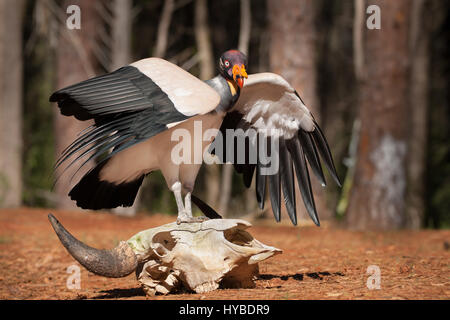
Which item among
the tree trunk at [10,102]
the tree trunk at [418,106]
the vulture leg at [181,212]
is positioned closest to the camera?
the vulture leg at [181,212]

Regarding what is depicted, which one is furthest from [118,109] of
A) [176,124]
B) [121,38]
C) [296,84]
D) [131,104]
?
[121,38]

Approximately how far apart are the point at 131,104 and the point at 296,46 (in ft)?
17.9

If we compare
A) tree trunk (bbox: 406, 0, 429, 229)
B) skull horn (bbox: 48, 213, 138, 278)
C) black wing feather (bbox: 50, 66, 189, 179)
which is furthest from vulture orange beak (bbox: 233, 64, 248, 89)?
tree trunk (bbox: 406, 0, 429, 229)

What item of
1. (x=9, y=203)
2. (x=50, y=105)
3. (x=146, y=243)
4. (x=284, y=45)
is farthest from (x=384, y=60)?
(x=50, y=105)

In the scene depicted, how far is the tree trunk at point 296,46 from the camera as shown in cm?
942

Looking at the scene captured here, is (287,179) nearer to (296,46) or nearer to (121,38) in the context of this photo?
(296,46)

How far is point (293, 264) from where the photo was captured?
5758 mm

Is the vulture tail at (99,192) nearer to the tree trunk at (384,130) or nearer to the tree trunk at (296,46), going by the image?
the tree trunk at (384,130)

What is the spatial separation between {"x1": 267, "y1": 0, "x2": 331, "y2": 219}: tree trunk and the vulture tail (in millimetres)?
4594

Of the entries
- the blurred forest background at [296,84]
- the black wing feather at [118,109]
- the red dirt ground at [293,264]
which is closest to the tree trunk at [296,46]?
the blurred forest background at [296,84]

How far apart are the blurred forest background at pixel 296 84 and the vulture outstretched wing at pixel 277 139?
1.73m

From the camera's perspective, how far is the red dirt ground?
4.21m
